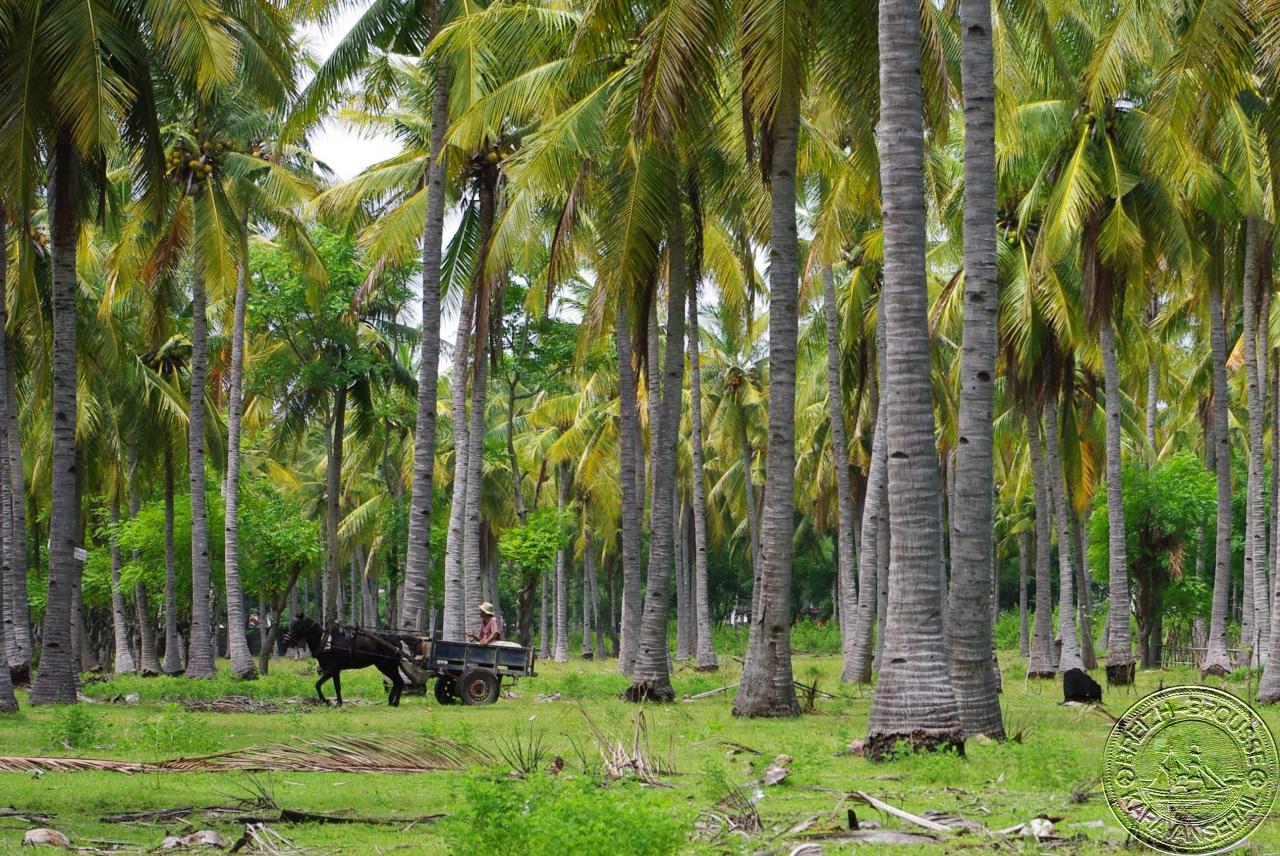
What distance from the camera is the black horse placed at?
20.6 m

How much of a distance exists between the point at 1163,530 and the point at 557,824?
29.1 meters

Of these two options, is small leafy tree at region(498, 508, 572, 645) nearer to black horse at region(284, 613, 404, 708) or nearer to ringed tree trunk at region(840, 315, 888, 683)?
ringed tree trunk at region(840, 315, 888, 683)

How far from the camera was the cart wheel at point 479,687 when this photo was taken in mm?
20906

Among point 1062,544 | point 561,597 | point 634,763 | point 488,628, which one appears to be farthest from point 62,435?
point 561,597

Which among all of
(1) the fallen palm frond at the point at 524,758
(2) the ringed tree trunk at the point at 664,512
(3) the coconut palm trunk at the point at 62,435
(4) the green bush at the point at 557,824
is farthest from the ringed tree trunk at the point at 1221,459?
(4) the green bush at the point at 557,824

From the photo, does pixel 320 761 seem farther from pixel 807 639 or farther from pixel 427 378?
pixel 807 639

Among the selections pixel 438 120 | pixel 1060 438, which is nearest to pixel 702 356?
pixel 1060 438

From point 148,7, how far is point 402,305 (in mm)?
21105

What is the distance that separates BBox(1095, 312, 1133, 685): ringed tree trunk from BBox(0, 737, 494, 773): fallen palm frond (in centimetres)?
1694

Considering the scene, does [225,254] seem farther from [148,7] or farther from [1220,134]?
[1220,134]

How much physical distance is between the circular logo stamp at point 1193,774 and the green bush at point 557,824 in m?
2.45

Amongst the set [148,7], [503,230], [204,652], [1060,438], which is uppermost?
[148,7]

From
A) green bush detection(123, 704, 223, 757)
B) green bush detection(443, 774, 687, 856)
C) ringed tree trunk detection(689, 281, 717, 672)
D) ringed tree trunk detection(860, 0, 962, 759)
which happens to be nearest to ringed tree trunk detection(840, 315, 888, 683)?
ringed tree trunk detection(689, 281, 717, 672)

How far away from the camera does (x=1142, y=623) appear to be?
112ft
